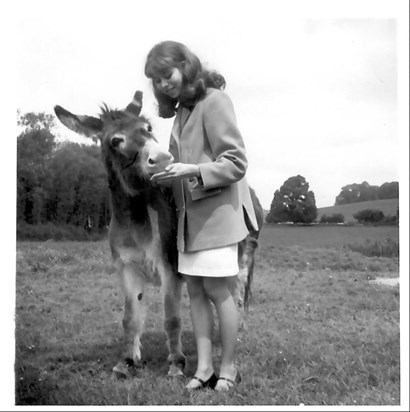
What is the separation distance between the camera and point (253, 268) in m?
3.13

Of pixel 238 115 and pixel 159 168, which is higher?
pixel 238 115

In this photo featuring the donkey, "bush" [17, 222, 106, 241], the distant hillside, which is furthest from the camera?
the distant hillside

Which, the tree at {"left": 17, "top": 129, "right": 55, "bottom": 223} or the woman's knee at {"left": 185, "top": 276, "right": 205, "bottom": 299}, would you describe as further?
the tree at {"left": 17, "top": 129, "right": 55, "bottom": 223}

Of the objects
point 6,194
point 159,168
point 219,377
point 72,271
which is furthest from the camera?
point 72,271

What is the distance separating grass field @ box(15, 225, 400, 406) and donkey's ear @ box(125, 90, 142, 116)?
28.4 inches

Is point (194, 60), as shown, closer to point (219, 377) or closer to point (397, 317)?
point (219, 377)

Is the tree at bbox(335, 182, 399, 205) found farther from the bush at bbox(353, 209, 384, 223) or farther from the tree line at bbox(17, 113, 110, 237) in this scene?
the tree line at bbox(17, 113, 110, 237)

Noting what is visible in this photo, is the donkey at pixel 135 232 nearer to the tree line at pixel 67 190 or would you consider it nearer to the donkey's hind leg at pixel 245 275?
the tree line at pixel 67 190

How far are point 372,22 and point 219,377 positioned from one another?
198 centimetres

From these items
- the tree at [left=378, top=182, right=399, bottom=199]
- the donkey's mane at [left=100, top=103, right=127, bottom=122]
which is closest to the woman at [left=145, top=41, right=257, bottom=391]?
the donkey's mane at [left=100, top=103, right=127, bottom=122]

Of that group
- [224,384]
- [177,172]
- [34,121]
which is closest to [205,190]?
[177,172]

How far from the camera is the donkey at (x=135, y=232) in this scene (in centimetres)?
260

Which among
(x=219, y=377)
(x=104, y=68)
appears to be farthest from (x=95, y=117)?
(x=219, y=377)

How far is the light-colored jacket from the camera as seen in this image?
2.44m
